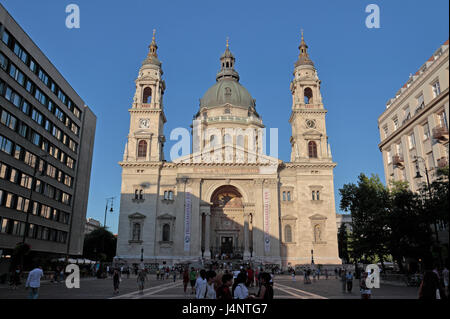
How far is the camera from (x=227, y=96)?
7144 cm

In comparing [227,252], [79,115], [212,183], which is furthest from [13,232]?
[227,252]

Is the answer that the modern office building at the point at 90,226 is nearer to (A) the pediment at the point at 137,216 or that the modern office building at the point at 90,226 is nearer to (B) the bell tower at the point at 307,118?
(A) the pediment at the point at 137,216

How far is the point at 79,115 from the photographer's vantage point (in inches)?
2117

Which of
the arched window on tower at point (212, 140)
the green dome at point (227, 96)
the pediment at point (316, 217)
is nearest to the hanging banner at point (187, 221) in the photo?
the arched window on tower at point (212, 140)

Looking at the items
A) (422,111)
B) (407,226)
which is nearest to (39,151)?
(407,226)

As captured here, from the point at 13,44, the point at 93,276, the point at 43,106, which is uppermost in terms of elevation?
the point at 13,44

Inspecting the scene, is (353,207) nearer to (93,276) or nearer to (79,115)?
(93,276)

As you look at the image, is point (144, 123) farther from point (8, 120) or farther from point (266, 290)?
point (266, 290)

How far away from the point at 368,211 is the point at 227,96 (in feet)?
148

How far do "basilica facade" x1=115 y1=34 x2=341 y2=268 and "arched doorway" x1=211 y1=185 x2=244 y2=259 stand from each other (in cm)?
15

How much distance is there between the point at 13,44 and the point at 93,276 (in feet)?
86.7

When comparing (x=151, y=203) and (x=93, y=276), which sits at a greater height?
(x=151, y=203)
